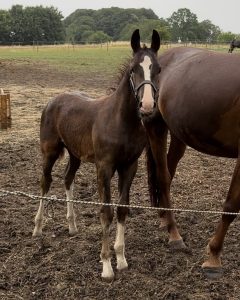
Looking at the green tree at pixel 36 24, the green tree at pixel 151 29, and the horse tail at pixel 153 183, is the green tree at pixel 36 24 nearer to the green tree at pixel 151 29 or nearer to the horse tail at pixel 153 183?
the green tree at pixel 151 29

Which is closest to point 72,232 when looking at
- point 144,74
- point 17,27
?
point 144,74

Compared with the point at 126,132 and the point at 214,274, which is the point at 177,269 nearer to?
the point at 214,274

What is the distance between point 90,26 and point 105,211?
91.8 m

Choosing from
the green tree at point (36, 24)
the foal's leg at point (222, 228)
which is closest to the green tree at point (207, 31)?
the green tree at point (36, 24)

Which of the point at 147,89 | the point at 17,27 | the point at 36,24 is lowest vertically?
the point at 17,27

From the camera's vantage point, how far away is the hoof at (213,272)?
3.76m

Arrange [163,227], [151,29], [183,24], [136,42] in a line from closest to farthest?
[136,42]
[163,227]
[151,29]
[183,24]

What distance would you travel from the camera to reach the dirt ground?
3559 millimetres

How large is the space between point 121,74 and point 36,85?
42.8 feet

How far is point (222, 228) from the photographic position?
396cm

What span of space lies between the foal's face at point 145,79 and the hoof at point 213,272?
1.44 m

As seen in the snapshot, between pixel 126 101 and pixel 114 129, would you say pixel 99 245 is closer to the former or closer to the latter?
pixel 114 129

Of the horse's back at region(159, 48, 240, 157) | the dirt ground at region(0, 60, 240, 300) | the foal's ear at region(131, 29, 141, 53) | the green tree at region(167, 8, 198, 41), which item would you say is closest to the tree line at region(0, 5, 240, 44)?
the green tree at region(167, 8, 198, 41)

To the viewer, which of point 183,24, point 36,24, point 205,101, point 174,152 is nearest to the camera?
point 205,101
